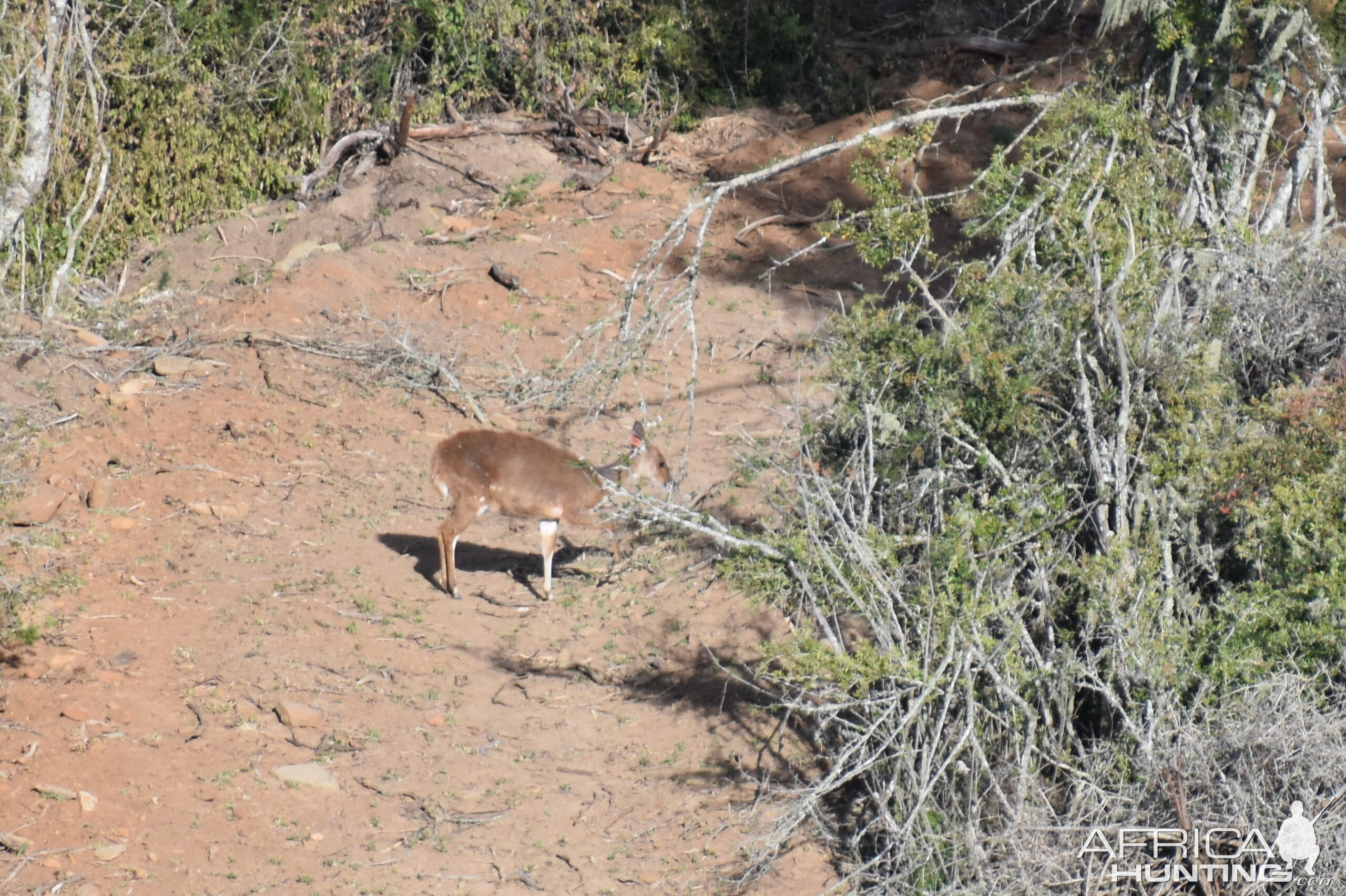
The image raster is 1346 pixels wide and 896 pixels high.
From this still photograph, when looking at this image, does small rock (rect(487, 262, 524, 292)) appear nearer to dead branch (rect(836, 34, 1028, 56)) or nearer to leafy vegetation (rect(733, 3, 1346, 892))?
leafy vegetation (rect(733, 3, 1346, 892))

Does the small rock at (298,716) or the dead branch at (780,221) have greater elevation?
the dead branch at (780,221)

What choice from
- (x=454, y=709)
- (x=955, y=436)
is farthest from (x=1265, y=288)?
(x=454, y=709)

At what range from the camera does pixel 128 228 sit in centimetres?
1619

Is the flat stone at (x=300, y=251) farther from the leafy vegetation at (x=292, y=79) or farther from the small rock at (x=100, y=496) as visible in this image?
the small rock at (x=100, y=496)

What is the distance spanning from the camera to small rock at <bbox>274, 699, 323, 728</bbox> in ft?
29.1

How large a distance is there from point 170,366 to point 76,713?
5323 millimetres

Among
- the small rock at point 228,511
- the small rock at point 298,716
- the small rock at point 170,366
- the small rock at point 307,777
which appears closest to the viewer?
the small rock at point 307,777

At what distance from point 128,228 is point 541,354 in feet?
17.4

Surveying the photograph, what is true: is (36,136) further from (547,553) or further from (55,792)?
(55,792)

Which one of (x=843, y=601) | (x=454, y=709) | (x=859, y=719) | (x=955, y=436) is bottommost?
(x=454, y=709)

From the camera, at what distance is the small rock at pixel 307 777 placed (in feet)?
27.3

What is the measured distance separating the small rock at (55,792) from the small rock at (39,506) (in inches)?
130

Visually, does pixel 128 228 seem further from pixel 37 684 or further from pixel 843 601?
pixel 843 601

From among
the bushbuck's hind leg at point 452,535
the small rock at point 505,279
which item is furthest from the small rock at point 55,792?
the small rock at point 505,279
